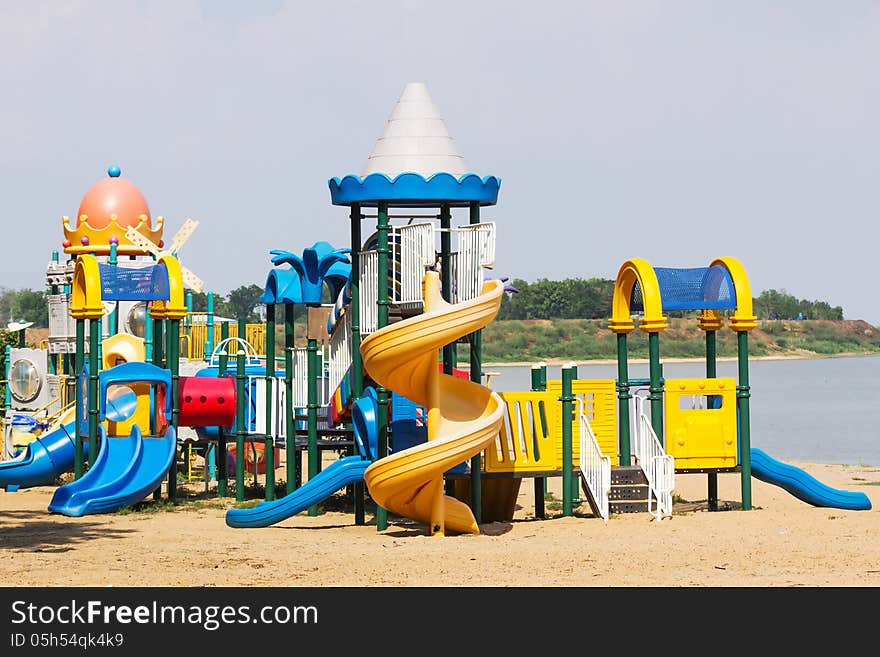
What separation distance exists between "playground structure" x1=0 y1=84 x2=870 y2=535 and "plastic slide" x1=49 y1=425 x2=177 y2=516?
26 millimetres

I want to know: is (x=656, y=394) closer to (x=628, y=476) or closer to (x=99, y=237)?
(x=628, y=476)

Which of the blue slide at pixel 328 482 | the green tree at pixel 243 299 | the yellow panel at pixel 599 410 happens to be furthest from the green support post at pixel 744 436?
the green tree at pixel 243 299

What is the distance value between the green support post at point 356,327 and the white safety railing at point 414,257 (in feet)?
3.05

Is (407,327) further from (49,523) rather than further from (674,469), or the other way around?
(49,523)

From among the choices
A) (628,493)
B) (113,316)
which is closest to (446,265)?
(628,493)

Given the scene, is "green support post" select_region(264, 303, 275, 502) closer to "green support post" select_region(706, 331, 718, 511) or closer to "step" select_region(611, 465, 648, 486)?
"step" select_region(611, 465, 648, 486)

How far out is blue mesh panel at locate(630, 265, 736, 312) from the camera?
66.9 ft

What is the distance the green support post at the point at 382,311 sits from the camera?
736 inches

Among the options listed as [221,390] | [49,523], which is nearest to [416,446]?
[49,523]

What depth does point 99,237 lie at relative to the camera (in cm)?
3422

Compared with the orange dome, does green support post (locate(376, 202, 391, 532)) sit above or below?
below

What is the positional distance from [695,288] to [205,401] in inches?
300

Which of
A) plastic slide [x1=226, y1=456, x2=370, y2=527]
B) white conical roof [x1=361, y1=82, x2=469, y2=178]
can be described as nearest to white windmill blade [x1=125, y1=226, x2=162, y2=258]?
white conical roof [x1=361, y1=82, x2=469, y2=178]
